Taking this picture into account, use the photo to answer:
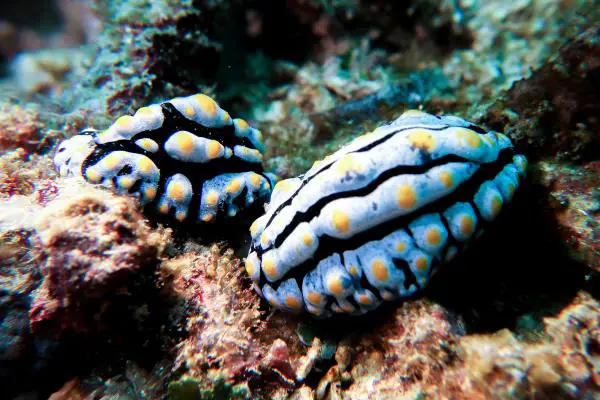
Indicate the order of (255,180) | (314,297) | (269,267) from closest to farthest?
(314,297) → (269,267) → (255,180)

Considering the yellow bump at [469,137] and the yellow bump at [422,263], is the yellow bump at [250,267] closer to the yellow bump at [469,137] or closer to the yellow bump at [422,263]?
the yellow bump at [422,263]

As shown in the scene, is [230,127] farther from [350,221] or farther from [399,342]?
[399,342]

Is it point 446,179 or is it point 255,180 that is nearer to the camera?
point 446,179

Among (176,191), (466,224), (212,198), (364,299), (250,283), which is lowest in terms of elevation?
(364,299)

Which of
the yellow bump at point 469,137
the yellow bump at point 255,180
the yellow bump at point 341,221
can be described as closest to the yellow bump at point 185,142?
the yellow bump at point 255,180

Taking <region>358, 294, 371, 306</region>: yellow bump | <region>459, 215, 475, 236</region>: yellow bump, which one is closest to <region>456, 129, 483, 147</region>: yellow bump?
<region>459, 215, 475, 236</region>: yellow bump

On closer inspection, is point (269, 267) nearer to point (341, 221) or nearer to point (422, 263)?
point (341, 221)

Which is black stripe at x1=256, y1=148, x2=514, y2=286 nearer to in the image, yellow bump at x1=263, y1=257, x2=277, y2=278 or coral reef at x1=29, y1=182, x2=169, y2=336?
yellow bump at x1=263, y1=257, x2=277, y2=278

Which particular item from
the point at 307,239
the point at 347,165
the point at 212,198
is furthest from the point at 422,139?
the point at 212,198
